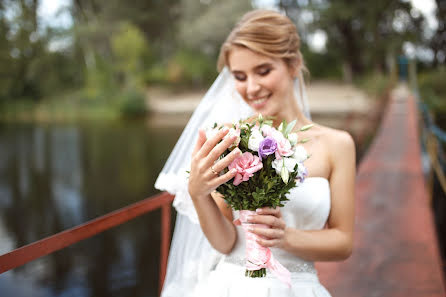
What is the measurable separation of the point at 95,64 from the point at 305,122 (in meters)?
40.2

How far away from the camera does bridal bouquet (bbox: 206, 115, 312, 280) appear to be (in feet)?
3.83

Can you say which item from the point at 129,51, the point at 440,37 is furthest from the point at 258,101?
the point at 129,51

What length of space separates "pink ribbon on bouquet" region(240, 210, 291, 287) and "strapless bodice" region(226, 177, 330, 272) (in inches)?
8.4

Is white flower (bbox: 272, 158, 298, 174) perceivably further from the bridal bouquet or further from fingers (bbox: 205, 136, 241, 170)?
fingers (bbox: 205, 136, 241, 170)

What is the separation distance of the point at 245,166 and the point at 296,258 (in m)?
0.56

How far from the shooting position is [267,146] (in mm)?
1178

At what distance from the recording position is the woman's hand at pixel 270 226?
1.23 meters

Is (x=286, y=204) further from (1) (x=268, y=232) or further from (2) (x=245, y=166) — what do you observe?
(2) (x=245, y=166)

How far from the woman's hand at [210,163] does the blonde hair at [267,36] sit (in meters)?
0.54

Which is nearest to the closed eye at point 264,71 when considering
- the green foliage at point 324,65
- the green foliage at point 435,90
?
the green foliage at point 435,90

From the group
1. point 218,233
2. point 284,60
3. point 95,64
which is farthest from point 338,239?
point 95,64

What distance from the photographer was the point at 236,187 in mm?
1233

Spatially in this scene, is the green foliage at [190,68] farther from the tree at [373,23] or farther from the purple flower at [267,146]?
the purple flower at [267,146]

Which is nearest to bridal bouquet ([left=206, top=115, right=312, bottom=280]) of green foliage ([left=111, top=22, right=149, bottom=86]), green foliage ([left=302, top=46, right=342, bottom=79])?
green foliage ([left=302, top=46, right=342, bottom=79])
